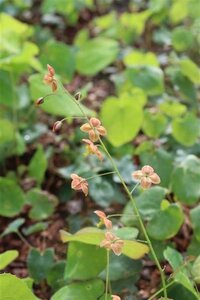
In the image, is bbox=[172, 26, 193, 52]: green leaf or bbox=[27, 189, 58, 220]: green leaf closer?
bbox=[27, 189, 58, 220]: green leaf

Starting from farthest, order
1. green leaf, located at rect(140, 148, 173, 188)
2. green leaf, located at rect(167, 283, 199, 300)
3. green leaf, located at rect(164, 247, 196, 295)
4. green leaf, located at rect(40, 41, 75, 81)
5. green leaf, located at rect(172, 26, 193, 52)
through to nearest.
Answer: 1. green leaf, located at rect(172, 26, 193, 52)
2. green leaf, located at rect(40, 41, 75, 81)
3. green leaf, located at rect(140, 148, 173, 188)
4. green leaf, located at rect(167, 283, 199, 300)
5. green leaf, located at rect(164, 247, 196, 295)

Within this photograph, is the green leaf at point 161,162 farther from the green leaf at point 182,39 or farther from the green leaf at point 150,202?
the green leaf at point 182,39

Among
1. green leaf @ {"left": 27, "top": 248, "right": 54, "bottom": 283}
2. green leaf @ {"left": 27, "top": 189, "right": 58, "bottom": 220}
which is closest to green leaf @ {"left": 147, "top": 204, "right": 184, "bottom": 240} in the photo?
green leaf @ {"left": 27, "top": 248, "right": 54, "bottom": 283}

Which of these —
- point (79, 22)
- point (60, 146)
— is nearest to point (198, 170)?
point (60, 146)

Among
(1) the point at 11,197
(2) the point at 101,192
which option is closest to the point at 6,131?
(1) the point at 11,197

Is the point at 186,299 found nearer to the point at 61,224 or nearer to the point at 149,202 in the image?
the point at 149,202

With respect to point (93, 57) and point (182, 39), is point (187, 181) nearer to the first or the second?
point (93, 57)

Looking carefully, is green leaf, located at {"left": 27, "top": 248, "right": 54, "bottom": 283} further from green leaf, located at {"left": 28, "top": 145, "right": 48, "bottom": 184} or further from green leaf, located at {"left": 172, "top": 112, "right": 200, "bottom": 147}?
green leaf, located at {"left": 172, "top": 112, "right": 200, "bottom": 147}
